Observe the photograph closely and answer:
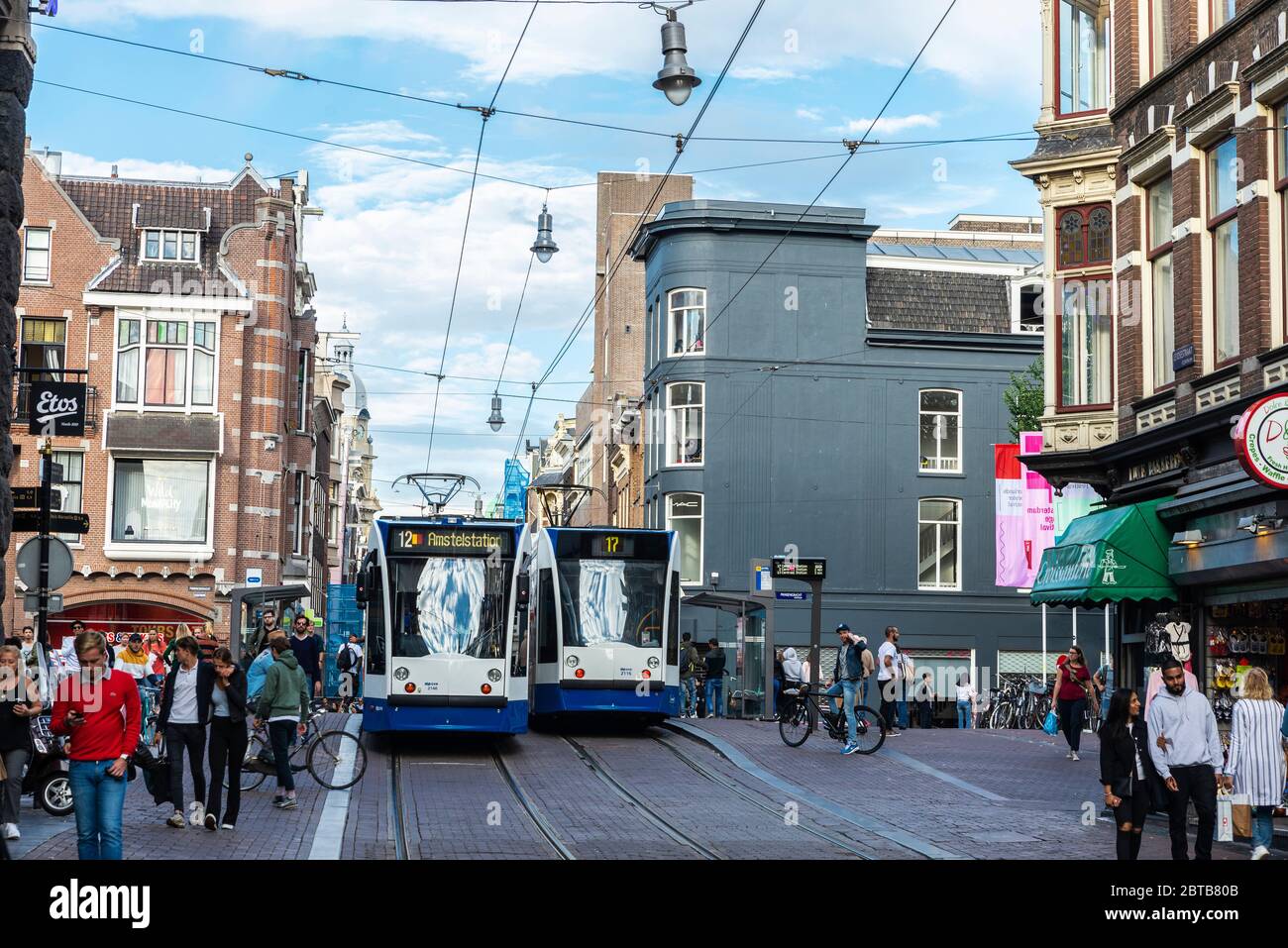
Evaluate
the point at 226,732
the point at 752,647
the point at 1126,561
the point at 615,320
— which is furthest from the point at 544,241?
the point at 615,320

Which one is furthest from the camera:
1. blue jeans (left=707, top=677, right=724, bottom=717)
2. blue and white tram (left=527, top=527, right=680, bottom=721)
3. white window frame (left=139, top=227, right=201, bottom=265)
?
white window frame (left=139, top=227, right=201, bottom=265)

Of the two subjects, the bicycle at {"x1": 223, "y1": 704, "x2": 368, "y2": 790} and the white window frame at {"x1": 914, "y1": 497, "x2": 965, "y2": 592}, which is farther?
the white window frame at {"x1": 914, "y1": 497, "x2": 965, "y2": 592}

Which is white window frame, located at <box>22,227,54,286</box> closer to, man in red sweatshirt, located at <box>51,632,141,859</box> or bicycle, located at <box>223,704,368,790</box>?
bicycle, located at <box>223,704,368,790</box>

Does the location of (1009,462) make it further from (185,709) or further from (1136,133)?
(185,709)

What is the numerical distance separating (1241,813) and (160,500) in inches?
1266

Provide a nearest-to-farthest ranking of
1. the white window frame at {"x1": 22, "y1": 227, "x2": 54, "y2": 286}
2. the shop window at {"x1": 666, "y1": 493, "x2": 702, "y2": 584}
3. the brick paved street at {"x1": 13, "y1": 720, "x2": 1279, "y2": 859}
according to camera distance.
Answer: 1. the brick paved street at {"x1": 13, "y1": 720, "x2": 1279, "y2": 859}
2. the white window frame at {"x1": 22, "y1": 227, "x2": 54, "y2": 286}
3. the shop window at {"x1": 666, "y1": 493, "x2": 702, "y2": 584}

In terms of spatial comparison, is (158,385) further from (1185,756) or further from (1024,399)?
(1185,756)

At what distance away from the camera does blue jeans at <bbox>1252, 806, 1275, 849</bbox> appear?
14.0 meters

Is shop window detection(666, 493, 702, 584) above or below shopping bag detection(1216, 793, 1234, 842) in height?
above

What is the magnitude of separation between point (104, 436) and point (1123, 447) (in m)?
26.9

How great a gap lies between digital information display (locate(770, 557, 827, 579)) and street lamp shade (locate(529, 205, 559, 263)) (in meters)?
9.55

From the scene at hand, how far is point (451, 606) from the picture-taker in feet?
Answer: 72.2

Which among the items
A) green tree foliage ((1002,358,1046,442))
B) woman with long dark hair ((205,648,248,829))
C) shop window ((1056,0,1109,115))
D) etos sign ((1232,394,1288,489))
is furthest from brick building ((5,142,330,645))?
etos sign ((1232,394,1288,489))

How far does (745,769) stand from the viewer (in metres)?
21.2
